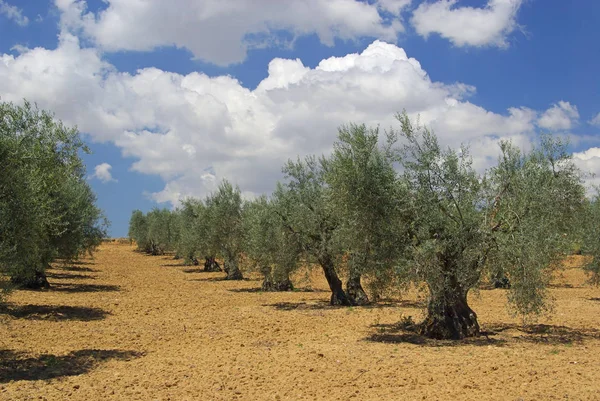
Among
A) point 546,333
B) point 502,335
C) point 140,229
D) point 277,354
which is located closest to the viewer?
point 277,354

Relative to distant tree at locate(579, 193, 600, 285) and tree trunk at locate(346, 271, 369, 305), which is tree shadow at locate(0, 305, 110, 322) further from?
distant tree at locate(579, 193, 600, 285)

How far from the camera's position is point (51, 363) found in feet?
40.6

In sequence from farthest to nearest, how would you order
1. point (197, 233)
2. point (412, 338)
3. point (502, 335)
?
point (197, 233)
point (502, 335)
point (412, 338)

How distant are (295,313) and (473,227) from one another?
9.86m

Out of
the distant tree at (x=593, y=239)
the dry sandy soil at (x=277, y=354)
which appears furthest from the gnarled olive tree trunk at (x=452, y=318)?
the distant tree at (x=593, y=239)

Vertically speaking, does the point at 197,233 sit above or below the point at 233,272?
above

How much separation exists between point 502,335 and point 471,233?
12.8 ft

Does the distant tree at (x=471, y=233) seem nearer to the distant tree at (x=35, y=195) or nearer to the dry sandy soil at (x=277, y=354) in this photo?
the dry sandy soil at (x=277, y=354)

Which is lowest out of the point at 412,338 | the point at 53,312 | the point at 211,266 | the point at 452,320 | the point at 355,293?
the point at 53,312

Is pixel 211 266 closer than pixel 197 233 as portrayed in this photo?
No

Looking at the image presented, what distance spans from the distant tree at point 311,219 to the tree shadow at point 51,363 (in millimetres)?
10403

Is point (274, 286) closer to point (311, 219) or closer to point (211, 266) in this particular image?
point (311, 219)

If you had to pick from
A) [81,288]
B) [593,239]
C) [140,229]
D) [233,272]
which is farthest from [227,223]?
[140,229]

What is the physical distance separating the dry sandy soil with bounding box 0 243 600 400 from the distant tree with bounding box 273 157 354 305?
1.88 meters
